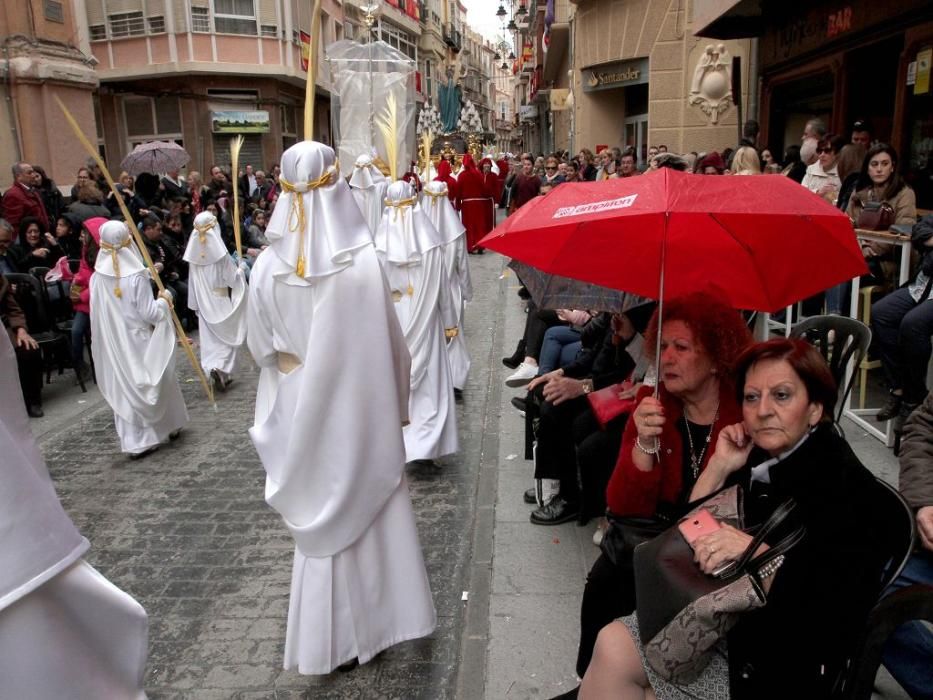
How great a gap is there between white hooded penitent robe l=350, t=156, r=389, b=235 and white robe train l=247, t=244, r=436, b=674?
6.77m

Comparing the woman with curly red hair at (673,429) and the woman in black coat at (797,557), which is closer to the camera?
the woman in black coat at (797,557)

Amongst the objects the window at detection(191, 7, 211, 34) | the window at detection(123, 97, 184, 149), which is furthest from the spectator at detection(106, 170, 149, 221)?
the window at detection(123, 97, 184, 149)

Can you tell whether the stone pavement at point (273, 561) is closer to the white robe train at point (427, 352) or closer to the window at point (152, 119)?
the white robe train at point (427, 352)

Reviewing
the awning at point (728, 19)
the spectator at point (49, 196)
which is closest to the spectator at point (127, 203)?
the spectator at point (49, 196)

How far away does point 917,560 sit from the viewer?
247 cm

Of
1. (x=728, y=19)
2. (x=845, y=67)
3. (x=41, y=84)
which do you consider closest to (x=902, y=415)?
(x=845, y=67)

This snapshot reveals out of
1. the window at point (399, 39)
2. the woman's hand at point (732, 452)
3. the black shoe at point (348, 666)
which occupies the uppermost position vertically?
the window at point (399, 39)

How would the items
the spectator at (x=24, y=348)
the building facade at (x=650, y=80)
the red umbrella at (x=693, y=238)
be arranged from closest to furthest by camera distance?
1. the red umbrella at (x=693, y=238)
2. the spectator at (x=24, y=348)
3. the building facade at (x=650, y=80)

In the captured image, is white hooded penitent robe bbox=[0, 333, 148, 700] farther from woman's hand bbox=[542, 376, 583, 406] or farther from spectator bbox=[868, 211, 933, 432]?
spectator bbox=[868, 211, 933, 432]

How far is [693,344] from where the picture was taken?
2889 millimetres

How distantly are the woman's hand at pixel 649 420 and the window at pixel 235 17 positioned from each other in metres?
28.1

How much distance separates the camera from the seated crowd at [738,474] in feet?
6.57

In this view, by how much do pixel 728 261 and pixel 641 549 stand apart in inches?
55.9

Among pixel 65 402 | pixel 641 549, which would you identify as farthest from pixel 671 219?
pixel 65 402
